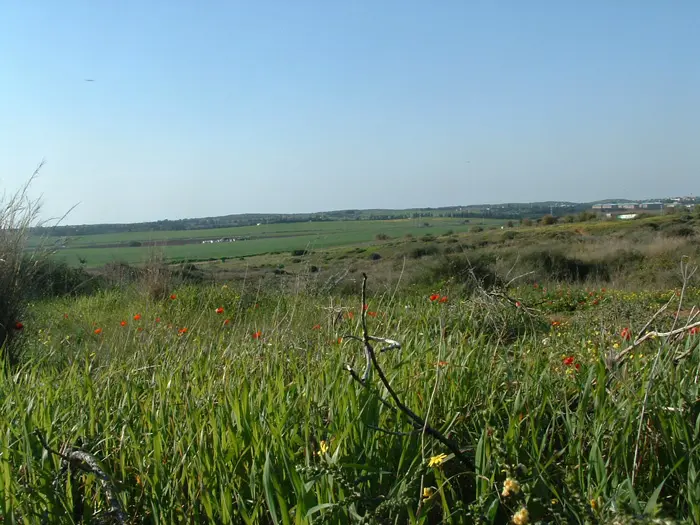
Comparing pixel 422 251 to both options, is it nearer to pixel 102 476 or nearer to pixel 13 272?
pixel 13 272

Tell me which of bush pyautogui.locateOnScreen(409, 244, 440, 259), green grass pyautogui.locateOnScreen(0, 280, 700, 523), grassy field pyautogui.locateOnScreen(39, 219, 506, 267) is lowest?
bush pyautogui.locateOnScreen(409, 244, 440, 259)

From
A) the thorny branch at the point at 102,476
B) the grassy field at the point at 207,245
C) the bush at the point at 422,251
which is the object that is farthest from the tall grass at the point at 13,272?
the bush at the point at 422,251

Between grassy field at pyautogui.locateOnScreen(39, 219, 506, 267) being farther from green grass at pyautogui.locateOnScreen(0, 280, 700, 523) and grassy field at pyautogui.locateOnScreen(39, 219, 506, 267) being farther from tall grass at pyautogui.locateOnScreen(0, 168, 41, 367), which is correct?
green grass at pyautogui.locateOnScreen(0, 280, 700, 523)

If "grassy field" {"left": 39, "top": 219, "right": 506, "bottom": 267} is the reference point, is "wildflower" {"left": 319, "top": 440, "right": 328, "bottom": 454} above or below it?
below

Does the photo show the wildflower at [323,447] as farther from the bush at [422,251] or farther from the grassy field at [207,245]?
the bush at [422,251]

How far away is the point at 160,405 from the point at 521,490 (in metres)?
1.67

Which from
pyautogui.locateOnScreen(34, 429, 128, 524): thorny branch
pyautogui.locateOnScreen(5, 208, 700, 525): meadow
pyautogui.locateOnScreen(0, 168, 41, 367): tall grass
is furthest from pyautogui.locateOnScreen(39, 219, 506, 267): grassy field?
pyautogui.locateOnScreen(34, 429, 128, 524): thorny branch

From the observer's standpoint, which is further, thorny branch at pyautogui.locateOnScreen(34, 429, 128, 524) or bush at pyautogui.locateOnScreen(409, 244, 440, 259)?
bush at pyautogui.locateOnScreen(409, 244, 440, 259)

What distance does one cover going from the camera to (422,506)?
7.59 feet

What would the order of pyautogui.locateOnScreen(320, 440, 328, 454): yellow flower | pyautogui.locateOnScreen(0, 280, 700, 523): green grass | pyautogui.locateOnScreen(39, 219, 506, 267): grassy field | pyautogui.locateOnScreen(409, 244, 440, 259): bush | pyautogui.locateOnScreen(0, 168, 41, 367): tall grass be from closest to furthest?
pyautogui.locateOnScreen(0, 280, 700, 523): green grass → pyautogui.locateOnScreen(320, 440, 328, 454): yellow flower → pyautogui.locateOnScreen(0, 168, 41, 367): tall grass → pyautogui.locateOnScreen(39, 219, 506, 267): grassy field → pyautogui.locateOnScreen(409, 244, 440, 259): bush

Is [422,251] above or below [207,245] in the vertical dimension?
below

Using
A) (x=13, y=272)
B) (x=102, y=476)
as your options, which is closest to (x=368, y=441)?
(x=102, y=476)

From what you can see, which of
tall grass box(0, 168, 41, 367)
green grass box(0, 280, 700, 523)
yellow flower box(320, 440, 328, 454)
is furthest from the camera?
tall grass box(0, 168, 41, 367)

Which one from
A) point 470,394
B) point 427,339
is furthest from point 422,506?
point 427,339
